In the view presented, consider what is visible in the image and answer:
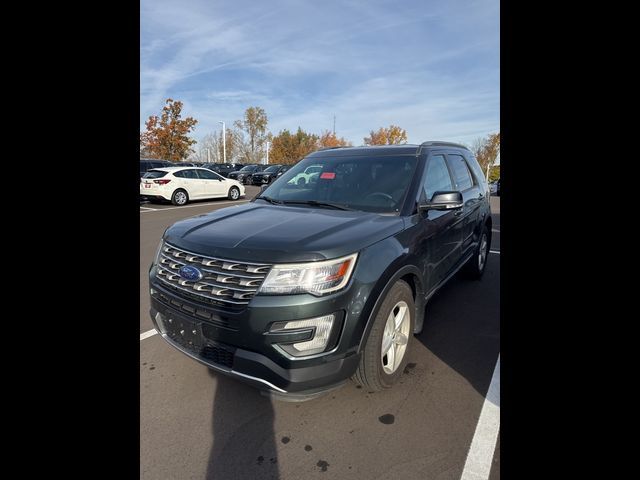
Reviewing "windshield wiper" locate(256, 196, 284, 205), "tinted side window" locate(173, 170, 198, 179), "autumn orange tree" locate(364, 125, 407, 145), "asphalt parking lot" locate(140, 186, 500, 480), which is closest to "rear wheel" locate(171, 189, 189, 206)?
"tinted side window" locate(173, 170, 198, 179)

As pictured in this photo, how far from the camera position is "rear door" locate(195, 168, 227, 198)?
15.6m

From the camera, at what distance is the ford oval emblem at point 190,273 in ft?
7.09

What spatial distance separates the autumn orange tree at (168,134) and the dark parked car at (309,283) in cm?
3750

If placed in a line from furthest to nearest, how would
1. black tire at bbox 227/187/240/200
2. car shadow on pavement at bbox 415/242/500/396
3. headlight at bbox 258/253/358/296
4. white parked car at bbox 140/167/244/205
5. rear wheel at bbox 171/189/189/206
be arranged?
black tire at bbox 227/187/240/200, rear wheel at bbox 171/189/189/206, white parked car at bbox 140/167/244/205, car shadow on pavement at bbox 415/242/500/396, headlight at bbox 258/253/358/296

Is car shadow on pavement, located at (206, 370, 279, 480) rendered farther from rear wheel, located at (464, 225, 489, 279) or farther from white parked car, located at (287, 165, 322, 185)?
rear wheel, located at (464, 225, 489, 279)

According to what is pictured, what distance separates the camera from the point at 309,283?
6.45ft

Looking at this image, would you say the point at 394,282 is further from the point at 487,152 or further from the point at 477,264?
the point at 487,152

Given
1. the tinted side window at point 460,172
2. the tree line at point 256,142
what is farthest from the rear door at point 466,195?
the tree line at point 256,142

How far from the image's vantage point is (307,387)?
1976 millimetres

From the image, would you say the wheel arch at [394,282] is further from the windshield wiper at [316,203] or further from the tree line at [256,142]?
the tree line at [256,142]

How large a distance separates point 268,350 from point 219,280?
19.9 inches
